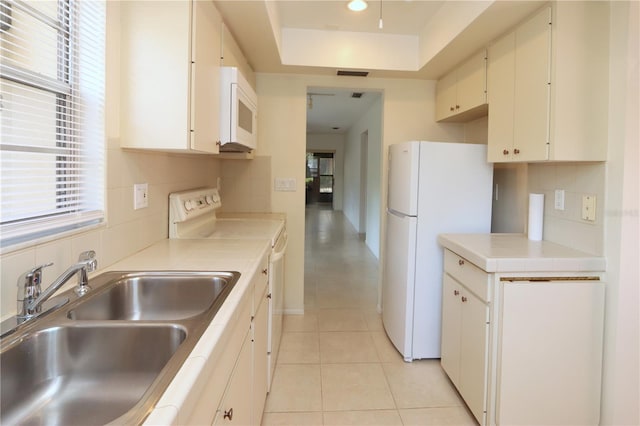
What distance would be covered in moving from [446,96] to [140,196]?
2.51m

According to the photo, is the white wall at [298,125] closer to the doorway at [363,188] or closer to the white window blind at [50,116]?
the white window blind at [50,116]

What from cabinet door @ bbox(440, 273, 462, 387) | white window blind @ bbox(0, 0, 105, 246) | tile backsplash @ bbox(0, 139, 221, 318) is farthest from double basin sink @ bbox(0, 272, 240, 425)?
cabinet door @ bbox(440, 273, 462, 387)

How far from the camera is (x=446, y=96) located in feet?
10.3

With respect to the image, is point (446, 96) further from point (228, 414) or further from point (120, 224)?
point (228, 414)

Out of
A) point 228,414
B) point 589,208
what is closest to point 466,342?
point 589,208

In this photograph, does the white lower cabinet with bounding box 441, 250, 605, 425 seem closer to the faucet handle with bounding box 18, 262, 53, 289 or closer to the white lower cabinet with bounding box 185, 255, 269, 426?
the white lower cabinet with bounding box 185, 255, 269, 426

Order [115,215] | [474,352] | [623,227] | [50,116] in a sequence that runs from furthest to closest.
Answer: [474,352], [623,227], [115,215], [50,116]

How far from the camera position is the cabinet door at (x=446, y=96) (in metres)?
2.98

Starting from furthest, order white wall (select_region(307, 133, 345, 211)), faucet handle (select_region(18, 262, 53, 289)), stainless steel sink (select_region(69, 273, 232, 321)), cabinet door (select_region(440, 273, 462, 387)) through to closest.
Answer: white wall (select_region(307, 133, 345, 211)), cabinet door (select_region(440, 273, 462, 387)), stainless steel sink (select_region(69, 273, 232, 321)), faucet handle (select_region(18, 262, 53, 289))

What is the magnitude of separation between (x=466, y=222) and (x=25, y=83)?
240cm

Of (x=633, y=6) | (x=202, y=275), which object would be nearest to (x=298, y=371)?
(x=202, y=275)

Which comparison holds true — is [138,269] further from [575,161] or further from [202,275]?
[575,161]

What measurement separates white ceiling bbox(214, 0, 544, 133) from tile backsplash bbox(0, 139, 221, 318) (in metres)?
0.92

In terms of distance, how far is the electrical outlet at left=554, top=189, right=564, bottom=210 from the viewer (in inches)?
81.2
